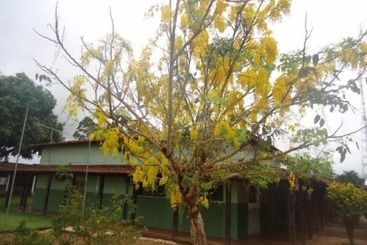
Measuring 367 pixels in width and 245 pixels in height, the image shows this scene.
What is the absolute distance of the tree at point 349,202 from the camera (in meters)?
Answer: 13.5

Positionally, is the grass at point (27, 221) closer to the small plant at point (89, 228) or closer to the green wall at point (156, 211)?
the green wall at point (156, 211)

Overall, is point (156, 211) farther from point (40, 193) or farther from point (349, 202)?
point (40, 193)

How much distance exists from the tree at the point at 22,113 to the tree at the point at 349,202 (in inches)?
834

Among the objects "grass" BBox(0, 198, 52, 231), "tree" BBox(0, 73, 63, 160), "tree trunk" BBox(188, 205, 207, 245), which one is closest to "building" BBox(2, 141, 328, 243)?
"grass" BBox(0, 198, 52, 231)

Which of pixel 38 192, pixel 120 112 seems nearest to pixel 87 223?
pixel 120 112

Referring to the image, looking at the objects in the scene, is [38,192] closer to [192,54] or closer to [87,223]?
[87,223]

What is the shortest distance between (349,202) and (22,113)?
2560 centimetres

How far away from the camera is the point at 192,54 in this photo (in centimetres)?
650

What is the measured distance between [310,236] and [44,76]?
45.6 ft

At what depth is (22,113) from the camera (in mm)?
28609

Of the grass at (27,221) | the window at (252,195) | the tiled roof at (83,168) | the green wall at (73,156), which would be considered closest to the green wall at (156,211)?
the tiled roof at (83,168)

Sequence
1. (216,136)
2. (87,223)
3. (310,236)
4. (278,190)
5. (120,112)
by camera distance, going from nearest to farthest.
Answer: (216,136)
(120,112)
(87,223)
(310,236)
(278,190)

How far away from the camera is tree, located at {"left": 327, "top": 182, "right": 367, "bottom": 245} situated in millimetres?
13492

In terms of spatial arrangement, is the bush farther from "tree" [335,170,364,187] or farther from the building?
"tree" [335,170,364,187]
